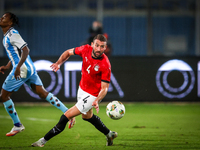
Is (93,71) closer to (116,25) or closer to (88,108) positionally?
(88,108)

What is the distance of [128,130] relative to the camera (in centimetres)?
685

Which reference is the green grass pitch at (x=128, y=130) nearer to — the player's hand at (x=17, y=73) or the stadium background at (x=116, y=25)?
the player's hand at (x=17, y=73)

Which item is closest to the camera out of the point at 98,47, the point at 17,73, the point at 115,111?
the point at 98,47

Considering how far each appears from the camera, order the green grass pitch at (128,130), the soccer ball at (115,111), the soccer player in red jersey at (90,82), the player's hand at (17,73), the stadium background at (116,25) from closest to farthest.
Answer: the soccer player in red jersey at (90,82) → the soccer ball at (115,111) → the green grass pitch at (128,130) → the player's hand at (17,73) → the stadium background at (116,25)

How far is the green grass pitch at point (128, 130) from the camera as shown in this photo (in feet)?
17.8

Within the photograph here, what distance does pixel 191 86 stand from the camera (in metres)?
10.5

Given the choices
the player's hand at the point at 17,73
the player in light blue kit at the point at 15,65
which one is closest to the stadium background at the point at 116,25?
the player in light blue kit at the point at 15,65

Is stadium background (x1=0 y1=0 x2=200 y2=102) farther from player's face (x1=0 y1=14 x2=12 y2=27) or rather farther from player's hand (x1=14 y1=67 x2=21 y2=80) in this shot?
player's hand (x1=14 y1=67 x2=21 y2=80)

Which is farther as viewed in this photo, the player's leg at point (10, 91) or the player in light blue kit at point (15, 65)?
the player's leg at point (10, 91)

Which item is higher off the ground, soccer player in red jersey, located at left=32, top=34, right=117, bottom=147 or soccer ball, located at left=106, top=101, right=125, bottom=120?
soccer player in red jersey, located at left=32, top=34, right=117, bottom=147

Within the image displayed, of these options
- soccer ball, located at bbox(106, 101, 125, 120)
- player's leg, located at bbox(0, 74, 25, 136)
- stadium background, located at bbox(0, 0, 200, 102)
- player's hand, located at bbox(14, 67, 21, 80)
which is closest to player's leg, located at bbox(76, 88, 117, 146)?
soccer ball, located at bbox(106, 101, 125, 120)

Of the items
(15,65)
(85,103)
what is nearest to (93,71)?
(85,103)

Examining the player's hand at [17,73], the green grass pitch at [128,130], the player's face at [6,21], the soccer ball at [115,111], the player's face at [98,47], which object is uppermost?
the player's face at [6,21]

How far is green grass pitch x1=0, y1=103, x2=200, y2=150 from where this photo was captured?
5.43 meters
